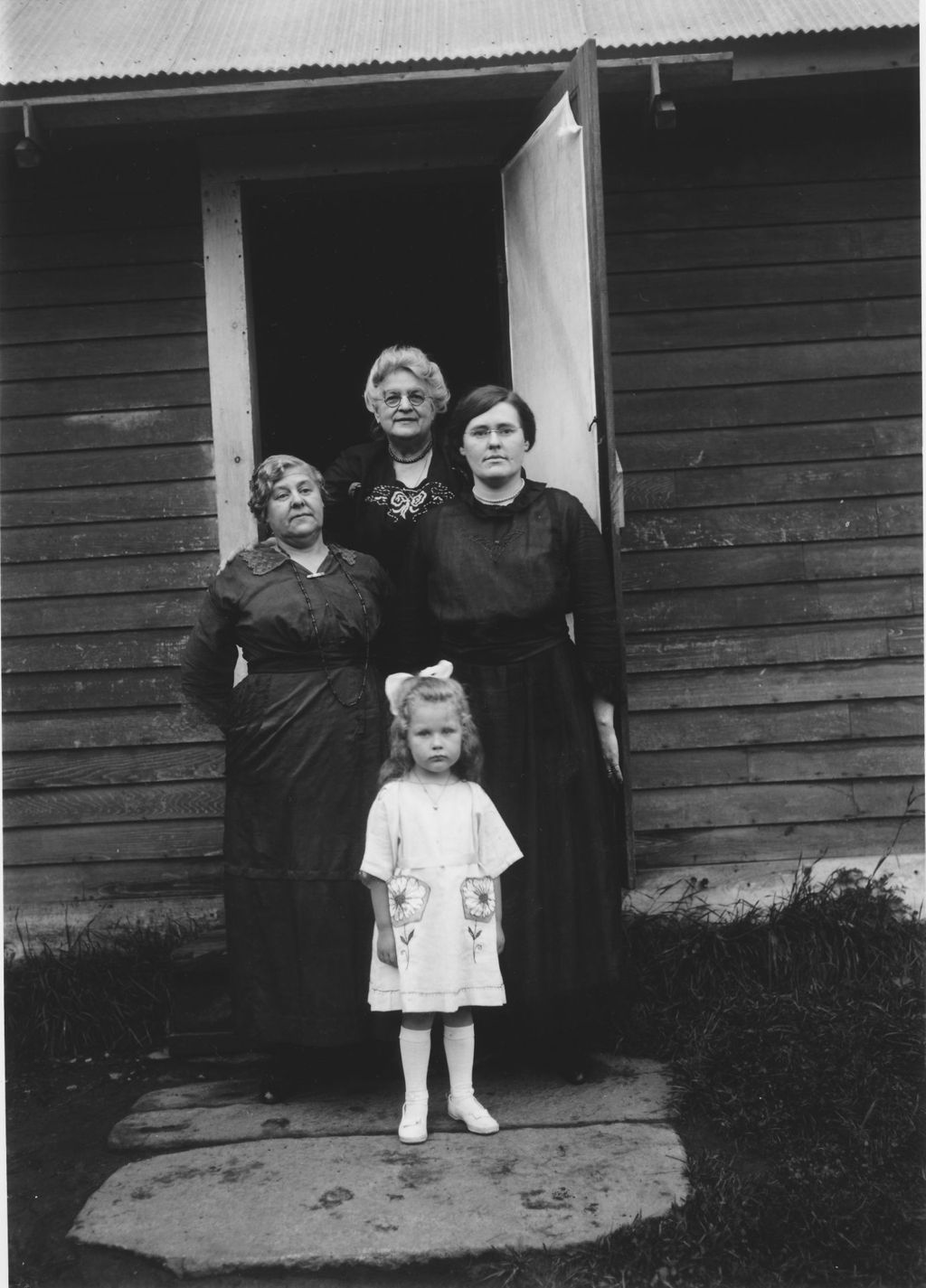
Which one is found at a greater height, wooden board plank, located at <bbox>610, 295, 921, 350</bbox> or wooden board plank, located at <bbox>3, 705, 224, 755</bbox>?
wooden board plank, located at <bbox>610, 295, 921, 350</bbox>

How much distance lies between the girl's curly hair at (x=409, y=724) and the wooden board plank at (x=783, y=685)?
1.43 m

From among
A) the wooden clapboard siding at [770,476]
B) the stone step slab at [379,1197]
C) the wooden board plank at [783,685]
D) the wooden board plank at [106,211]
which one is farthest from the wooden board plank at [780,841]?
the wooden board plank at [106,211]

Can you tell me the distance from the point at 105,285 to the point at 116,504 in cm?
85

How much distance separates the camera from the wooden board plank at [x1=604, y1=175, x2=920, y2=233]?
439 centimetres

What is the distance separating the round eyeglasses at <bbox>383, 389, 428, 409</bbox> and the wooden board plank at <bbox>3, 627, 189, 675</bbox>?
1.36 meters

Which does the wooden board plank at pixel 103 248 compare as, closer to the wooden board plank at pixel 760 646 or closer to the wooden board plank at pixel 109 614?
the wooden board plank at pixel 109 614

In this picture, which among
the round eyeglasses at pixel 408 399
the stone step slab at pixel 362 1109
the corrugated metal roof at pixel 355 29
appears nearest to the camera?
the stone step slab at pixel 362 1109

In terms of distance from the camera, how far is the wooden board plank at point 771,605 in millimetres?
4430

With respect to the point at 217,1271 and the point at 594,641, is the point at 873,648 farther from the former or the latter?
the point at 217,1271

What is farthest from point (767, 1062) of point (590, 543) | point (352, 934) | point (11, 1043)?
point (11, 1043)

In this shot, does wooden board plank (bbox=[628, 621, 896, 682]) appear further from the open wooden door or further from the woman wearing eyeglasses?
the woman wearing eyeglasses

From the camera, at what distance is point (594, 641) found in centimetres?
336

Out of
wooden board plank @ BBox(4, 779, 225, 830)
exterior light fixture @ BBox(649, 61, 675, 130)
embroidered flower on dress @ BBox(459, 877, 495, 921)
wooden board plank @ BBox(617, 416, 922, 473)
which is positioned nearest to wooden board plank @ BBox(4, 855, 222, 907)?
wooden board plank @ BBox(4, 779, 225, 830)

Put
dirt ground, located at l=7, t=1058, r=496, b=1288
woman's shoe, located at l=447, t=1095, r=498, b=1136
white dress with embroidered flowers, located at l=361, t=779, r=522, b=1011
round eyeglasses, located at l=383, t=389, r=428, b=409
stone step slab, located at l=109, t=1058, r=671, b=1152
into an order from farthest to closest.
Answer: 1. round eyeglasses, located at l=383, t=389, r=428, b=409
2. stone step slab, located at l=109, t=1058, r=671, b=1152
3. woman's shoe, located at l=447, t=1095, r=498, b=1136
4. white dress with embroidered flowers, located at l=361, t=779, r=522, b=1011
5. dirt ground, located at l=7, t=1058, r=496, b=1288
